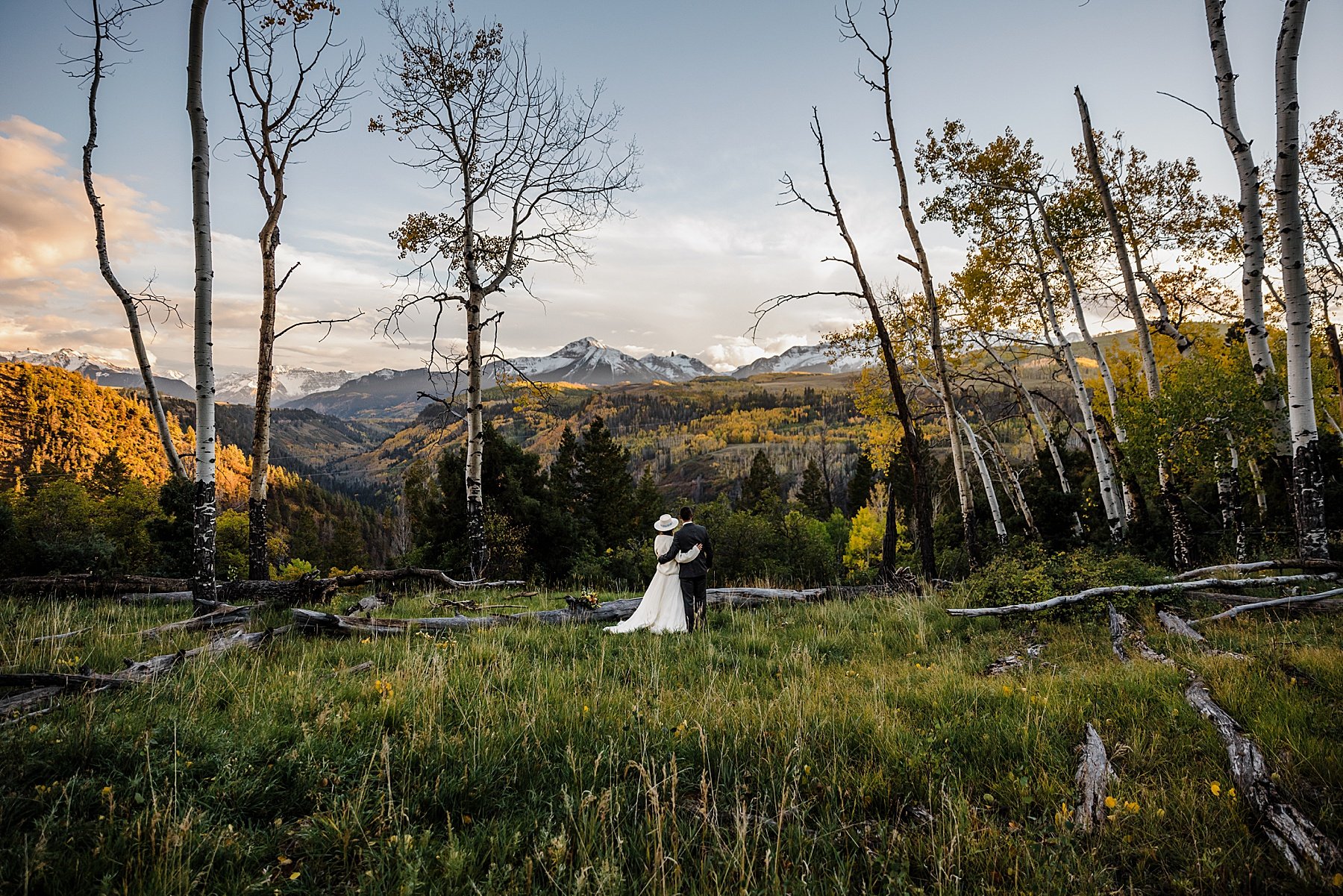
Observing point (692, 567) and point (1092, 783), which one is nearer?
point (1092, 783)

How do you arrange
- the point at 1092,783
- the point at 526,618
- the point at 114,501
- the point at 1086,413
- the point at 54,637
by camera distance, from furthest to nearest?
1. the point at 114,501
2. the point at 1086,413
3. the point at 526,618
4. the point at 54,637
5. the point at 1092,783

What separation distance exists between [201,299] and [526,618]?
A: 22.4ft

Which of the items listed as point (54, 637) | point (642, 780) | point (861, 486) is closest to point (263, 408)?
point (54, 637)

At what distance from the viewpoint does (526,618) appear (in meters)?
8.51

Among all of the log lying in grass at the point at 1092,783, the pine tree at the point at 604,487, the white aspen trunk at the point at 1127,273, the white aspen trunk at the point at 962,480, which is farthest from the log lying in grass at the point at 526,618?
the pine tree at the point at 604,487

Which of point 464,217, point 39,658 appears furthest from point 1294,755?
point 464,217

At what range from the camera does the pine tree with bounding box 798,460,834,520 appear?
6450 cm

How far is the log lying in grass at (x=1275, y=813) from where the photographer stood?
Answer: 2342mm

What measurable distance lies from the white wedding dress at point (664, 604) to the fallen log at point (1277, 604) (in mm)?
6536

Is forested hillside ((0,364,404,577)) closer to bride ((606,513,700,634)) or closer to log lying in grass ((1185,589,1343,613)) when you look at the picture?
bride ((606,513,700,634))

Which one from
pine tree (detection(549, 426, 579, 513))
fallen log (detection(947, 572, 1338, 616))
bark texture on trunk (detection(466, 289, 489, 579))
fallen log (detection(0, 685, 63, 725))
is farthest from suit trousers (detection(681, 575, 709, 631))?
pine tree (detection(549, 426, 579, 513))

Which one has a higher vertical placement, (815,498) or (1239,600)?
(1239,600)

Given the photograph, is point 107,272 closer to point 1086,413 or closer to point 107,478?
point 1086,413

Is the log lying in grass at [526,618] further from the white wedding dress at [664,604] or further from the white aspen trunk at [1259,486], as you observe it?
the white aspen trunk at [1259,486]
